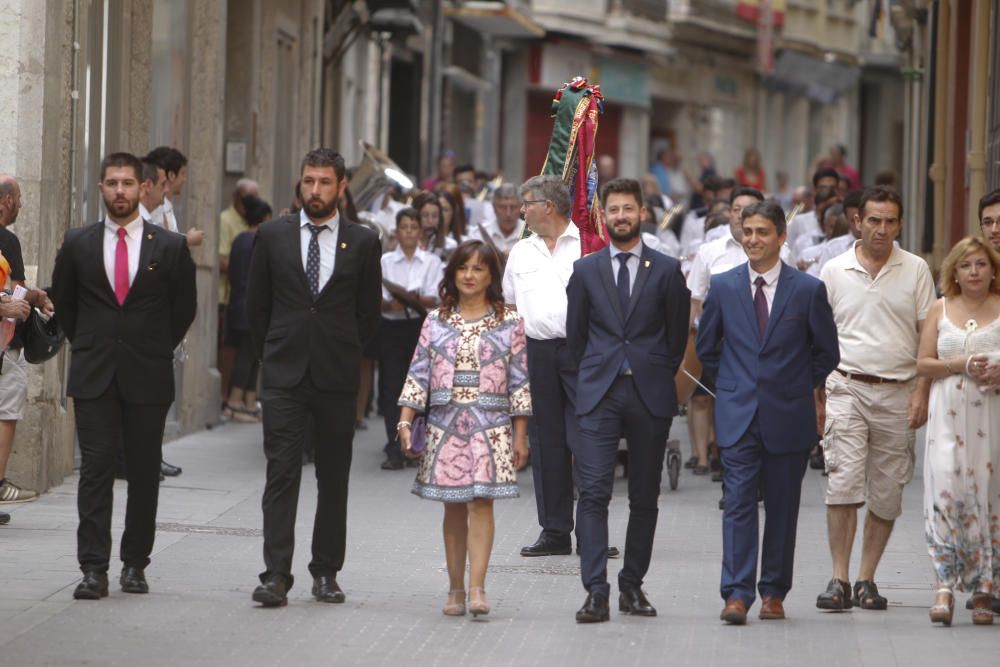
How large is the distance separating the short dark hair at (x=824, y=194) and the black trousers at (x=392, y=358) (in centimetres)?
433

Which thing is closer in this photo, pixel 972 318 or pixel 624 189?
pixel 972 318

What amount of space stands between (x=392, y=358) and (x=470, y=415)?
→ 6.71m

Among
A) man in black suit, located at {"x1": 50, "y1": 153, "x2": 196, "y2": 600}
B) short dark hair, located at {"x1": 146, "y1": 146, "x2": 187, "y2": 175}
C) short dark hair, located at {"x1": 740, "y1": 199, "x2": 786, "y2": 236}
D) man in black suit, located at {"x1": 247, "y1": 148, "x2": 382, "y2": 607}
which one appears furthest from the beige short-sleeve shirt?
short dark hair, located at {"x1": 146, "y1": 146, "x2": 187, "y2": 175}

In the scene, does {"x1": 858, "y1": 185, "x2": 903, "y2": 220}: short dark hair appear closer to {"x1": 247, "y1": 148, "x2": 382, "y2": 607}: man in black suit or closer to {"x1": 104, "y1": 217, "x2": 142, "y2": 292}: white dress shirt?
{"x1": 247, "y1": 148, "x2": 382, "y2": 607}: man in black suit

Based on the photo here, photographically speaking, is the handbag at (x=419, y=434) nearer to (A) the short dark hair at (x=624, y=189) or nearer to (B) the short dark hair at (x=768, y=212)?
(A) the short dark hair at (x=624, y=189)

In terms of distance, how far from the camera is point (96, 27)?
14.7 m

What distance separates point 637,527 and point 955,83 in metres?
12.4

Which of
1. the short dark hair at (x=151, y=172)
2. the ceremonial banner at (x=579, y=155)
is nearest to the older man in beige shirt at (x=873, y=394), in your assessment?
the ceremonial banner at (x=579, y=155)

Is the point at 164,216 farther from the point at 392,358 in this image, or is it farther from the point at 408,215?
the point at 408,215

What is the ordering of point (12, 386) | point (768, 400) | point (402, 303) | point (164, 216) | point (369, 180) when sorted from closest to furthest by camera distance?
point (768, 400), point (12, 386), point (164, 216), point (402, 303), point (369, 180)

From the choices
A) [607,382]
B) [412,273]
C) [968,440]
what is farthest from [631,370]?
[412,273]

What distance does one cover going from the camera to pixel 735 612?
901cm

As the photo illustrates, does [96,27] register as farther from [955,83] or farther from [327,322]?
[955,83]

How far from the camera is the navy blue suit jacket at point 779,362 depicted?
912 centimetres
